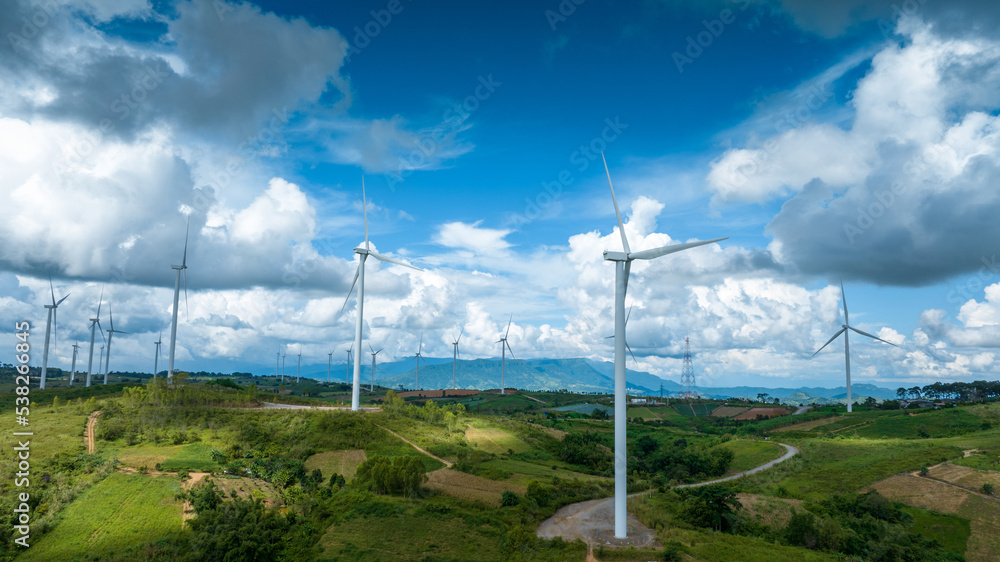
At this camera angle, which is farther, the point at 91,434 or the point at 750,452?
the point at 750,452

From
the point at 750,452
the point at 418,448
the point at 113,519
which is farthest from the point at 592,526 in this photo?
the point at 750,452

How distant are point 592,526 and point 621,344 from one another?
72.2 feet

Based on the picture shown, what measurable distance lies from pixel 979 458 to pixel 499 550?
3361 inches

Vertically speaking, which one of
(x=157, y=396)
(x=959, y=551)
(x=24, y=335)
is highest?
(x=24, y=335)

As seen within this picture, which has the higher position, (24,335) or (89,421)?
(24,335)

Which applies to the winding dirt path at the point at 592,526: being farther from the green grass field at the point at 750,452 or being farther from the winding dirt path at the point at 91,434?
the winding dirt path at the point at 91,434

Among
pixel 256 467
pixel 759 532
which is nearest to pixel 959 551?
pixel 759 532

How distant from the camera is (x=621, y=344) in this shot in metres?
51.0

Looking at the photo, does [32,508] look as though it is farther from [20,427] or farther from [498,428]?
[498,428]

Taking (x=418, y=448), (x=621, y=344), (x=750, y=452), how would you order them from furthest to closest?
1. (x=750, y=452)
2. (x=418, y=448)
3. (x=621, y=344)

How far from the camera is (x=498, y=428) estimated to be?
4673 inches

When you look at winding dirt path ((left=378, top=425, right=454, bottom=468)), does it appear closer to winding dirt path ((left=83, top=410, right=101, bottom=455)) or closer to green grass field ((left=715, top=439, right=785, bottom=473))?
winding dirt path ((left=83, top=410, right=101, bottom=455))

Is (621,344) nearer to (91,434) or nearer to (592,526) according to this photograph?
(592,526)

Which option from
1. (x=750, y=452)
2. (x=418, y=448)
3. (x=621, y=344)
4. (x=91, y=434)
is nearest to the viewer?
(x=621, y=344)
